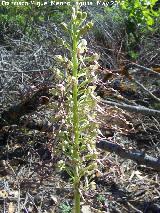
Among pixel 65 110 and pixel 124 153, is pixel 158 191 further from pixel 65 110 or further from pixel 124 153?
pixel 65 110

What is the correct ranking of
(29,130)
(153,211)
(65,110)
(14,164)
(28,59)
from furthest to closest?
(28,59) → (29,130) → (14,164) → (153,211) → (65,110)

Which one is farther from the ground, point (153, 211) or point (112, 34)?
point (112, 34)

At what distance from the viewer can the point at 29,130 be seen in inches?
197

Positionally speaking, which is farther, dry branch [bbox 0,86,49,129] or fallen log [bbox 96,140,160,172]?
dry branch [bbox 0,86,49,129]

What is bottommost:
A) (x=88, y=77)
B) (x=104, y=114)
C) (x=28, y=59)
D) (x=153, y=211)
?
(x=153, y=211)

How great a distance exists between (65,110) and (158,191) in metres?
2.31

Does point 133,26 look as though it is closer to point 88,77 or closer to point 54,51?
point 54,51

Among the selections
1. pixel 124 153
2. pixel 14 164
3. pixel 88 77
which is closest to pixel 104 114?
pixel 88 77

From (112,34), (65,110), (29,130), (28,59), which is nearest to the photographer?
(65,110)

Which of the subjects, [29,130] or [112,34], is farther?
[112,34]

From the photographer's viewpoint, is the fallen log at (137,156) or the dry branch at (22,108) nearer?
the fallen log at (137,156)

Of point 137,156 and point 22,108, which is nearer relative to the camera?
point 137,156

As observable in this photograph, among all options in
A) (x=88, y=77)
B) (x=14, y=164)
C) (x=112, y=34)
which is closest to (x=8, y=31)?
(x=112, y=34)

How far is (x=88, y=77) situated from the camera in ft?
6.79
